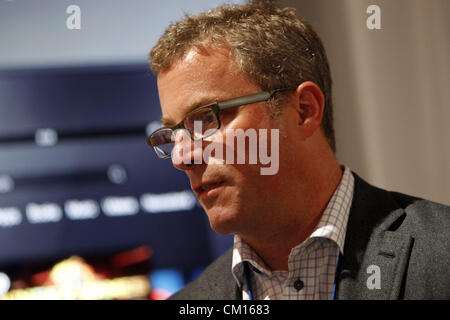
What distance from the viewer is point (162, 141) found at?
130 centimetres

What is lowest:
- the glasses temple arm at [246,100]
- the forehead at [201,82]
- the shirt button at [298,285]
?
the shirt button at [298,285]

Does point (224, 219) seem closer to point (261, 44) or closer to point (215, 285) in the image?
point (215, 285)

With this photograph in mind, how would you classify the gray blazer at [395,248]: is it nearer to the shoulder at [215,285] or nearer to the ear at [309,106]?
the ear at [309,106]

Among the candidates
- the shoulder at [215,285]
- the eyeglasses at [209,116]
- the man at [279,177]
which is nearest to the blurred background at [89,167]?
the shoulder at [215,285]

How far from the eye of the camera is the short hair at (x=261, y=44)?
1264 millimetres

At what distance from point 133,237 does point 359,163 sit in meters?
0.98

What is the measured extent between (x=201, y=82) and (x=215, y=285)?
0.58 m

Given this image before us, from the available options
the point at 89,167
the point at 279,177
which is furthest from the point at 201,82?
the point at 89,167

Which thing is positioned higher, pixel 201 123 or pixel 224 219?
pixel 201 123

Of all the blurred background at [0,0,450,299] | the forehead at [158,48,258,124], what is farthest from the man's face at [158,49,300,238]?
the blurred background at [0,0,450,299]

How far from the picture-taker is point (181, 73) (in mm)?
1254

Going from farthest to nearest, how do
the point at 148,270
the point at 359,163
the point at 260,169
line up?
the point at 148,270 → the point at 359,163 → the point at 260,169
